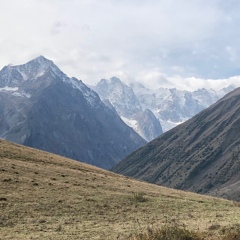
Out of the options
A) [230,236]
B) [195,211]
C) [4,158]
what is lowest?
[230,236]

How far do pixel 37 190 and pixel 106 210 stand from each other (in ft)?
28.9

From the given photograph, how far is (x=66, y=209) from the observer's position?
32469 mm

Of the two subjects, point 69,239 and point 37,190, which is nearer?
point 69,239

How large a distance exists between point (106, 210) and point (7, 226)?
10.6 m

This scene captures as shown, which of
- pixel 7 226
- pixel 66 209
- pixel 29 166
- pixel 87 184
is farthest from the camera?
pixel 29 166

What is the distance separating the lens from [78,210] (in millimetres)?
32562

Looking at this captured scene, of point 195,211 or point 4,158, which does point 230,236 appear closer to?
point 195,211

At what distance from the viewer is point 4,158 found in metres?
53.1

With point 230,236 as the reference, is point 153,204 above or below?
above

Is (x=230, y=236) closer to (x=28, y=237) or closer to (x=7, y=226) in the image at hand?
(x=28, y=237)

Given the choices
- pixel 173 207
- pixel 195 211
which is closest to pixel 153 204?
pixel 173 207

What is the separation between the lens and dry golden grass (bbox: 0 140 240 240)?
24.8 m

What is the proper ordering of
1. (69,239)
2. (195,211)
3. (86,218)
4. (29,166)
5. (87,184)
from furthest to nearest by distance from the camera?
(29,166), (87,184), (195,211), (86,218), (69,239)

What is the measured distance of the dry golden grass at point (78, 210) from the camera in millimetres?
24805
